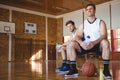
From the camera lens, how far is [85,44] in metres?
2.46

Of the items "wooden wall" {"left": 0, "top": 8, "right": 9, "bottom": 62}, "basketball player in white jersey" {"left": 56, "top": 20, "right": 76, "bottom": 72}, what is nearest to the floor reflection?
"basketball player in white jersey" {"left": 56, "top": 20, "right": 76, "bottom": 72}

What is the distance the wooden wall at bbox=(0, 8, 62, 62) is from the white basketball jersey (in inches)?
376

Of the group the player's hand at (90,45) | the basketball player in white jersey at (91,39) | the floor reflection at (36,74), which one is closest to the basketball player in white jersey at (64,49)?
the floor reflection at (36,74)

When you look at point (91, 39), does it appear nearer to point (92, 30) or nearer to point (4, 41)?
point (92, 30)

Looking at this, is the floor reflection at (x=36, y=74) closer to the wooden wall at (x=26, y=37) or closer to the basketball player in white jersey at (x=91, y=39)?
the basketball player in white jersey at (x=91, y=39)

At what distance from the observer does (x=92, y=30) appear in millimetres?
2533

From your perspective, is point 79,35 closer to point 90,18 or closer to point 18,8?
point 90,18

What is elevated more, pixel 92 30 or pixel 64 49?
pixel 92 30

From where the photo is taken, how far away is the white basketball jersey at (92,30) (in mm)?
2518

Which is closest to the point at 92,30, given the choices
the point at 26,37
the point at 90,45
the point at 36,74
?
the point at 90,45

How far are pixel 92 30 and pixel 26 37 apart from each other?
10.4 m

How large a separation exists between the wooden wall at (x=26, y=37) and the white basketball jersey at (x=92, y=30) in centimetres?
954

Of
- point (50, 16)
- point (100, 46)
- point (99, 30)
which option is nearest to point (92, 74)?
point (100, 46)

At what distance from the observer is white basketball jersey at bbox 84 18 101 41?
8.26 ft
